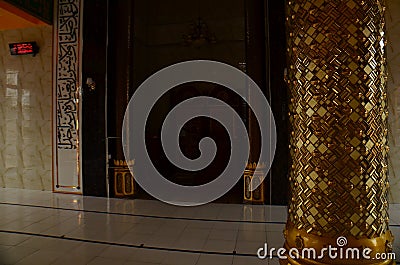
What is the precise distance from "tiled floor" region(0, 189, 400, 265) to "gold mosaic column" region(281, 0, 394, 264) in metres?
1.56

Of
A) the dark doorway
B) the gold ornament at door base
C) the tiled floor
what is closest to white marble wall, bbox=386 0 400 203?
the tiled floor

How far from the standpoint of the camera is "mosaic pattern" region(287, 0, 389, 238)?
90cm

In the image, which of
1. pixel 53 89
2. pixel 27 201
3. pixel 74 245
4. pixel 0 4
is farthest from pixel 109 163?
pixel 0 4

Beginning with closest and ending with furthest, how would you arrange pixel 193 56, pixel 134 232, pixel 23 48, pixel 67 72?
pixel 134 232 < pixel 67 72 < pixel 23 48 < pixel 193 56

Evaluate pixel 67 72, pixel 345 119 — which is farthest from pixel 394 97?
pixel 67 72

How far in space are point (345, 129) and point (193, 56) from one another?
250 inches

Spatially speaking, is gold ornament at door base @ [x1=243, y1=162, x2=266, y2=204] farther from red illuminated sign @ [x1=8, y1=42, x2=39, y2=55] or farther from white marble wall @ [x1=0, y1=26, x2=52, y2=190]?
red illuminated sign @ [x1=8, y1=42, x2=39, y2=55]

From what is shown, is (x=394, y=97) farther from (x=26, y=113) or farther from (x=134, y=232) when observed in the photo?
(x=26, y=113)

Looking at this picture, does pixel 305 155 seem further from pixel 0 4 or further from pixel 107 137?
pixel 0 4

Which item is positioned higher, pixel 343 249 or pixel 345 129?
pixel 345 129

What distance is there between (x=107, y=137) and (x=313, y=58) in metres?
4.23

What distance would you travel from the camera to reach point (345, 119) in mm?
910

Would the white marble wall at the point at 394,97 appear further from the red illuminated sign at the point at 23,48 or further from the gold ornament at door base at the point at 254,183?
the red illuminated sign at the point at 23,48

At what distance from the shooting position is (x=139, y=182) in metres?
4.99
